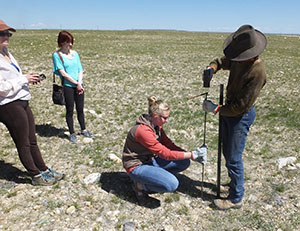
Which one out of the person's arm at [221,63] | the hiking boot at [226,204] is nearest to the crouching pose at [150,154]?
the hiking boot at [226,204]

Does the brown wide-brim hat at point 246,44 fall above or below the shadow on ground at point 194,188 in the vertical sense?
above

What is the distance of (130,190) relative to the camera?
4988 mm

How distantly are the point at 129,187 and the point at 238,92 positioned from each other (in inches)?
102

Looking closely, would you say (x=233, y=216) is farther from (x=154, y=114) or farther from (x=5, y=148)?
(x=5, y=148)

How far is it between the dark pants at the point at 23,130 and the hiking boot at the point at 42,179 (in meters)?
0.08

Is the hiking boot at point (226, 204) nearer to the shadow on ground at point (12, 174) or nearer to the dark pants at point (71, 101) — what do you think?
the shadow on ground at point (12, 174)

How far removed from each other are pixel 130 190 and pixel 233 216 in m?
1.80

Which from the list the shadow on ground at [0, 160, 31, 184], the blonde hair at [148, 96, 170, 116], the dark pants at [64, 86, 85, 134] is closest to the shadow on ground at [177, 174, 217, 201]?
the blonde hair at [148, 96, 170, 116]

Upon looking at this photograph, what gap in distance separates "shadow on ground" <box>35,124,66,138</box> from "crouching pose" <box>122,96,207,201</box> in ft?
10.8

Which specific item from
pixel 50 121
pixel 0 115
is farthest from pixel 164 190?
pixel 50 121

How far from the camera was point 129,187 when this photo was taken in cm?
508

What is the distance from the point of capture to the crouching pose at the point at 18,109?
13.6 ft

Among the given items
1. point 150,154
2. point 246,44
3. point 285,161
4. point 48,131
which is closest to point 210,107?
point 246,44

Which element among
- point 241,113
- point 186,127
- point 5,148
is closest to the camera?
Answer: point 241,113
